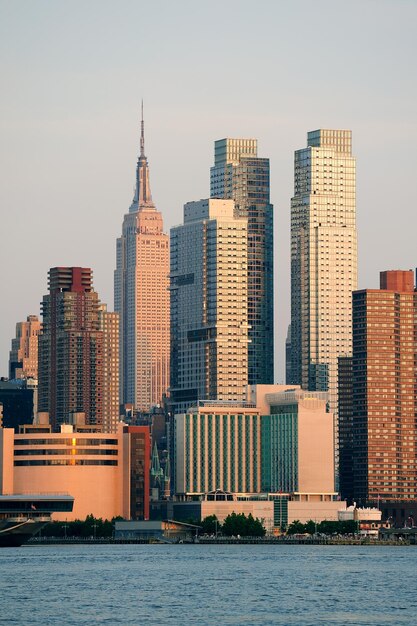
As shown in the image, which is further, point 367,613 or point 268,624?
point 367,613

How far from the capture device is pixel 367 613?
7480 inches

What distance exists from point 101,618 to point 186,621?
8.86 m

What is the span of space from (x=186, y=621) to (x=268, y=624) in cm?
864

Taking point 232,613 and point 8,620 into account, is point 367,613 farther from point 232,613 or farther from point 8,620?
point 8,620

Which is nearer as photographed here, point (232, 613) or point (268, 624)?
point (268, 624)

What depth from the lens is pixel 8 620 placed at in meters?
181

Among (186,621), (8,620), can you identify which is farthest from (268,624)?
(8,620)

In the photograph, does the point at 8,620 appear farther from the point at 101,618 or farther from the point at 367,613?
the point at 367,613

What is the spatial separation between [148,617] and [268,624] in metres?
14.1

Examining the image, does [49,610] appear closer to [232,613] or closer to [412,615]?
[232,613]

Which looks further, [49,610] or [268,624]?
[49,610]

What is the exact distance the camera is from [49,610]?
191875mm

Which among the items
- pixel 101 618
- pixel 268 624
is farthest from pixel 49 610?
pixel 268 624

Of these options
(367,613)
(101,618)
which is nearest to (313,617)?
(367,613)
